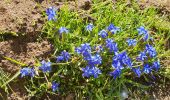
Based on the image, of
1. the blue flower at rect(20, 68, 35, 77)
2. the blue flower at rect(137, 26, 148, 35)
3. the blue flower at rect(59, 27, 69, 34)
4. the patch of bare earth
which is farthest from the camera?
the patch of bare earth

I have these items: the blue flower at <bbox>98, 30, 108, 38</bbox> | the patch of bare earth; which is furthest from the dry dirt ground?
the patch of bare earth

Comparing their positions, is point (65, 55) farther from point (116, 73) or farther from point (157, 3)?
point (157, 3)

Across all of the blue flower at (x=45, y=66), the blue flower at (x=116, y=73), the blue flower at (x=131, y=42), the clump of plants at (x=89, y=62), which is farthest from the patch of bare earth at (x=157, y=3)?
the blue flower at (x=45, y=66)

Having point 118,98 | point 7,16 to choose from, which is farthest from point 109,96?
point 7,16

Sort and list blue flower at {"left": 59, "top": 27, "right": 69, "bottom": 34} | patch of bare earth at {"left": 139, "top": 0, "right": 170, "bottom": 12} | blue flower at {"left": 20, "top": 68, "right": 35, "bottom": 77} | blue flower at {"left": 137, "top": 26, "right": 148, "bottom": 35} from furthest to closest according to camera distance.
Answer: patch of bare earth at {"left": 139, "top": 0, "right": 170, "bottom": 12}, blue flower at {"left": 137, "top": 26, "right": 148, "bottom": 35}, blue flower at {"left": 59, "top": 27, "right": 69, "bottom": 34}, blue flower at {"left": 20, "top": 68, "right": 35, "bottom": 77}

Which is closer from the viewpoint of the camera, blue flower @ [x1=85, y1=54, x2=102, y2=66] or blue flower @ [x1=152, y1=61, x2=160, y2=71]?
blue flower @ [x1=85, y1=54, x2=102, y2=66]

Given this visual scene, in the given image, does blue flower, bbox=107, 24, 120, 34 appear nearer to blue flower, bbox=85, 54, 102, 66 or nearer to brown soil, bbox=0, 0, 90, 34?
blue flower, bbox=85, 54, 102, 66

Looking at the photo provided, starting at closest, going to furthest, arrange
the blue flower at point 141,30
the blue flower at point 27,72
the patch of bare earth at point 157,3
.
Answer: the blue flower at point 27,72 < the blue flower at point 141,30 < the patch of bare earth at point 157,3

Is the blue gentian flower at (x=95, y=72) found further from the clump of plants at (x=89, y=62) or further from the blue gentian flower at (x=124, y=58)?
the blue gentian flower at (x=124, y=58)
